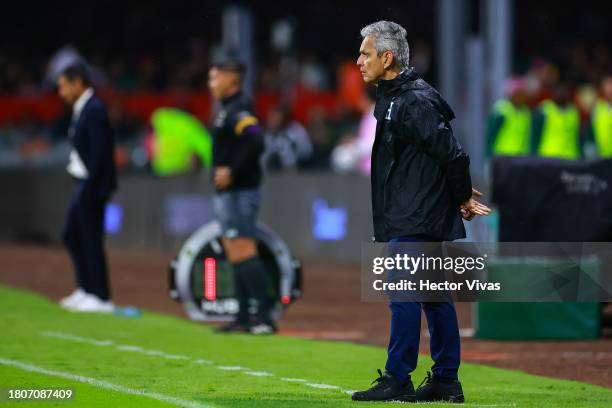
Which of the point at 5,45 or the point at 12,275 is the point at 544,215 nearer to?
the point at 12,275

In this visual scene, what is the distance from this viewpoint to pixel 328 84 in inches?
1337

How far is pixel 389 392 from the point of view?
8.54 meters

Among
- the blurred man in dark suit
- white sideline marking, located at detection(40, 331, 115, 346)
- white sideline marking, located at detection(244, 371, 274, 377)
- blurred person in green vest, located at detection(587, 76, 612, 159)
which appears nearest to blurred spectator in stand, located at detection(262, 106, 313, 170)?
blurred person in green vest, located at detection(587, 76, 612, 159)

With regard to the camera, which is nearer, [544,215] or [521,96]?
[544,215]

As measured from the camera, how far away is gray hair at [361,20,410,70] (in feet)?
28.2

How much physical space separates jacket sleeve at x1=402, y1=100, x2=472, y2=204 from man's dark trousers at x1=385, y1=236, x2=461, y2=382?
1.18 ft

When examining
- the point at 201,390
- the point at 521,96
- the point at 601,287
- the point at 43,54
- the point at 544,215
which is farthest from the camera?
the point at 43,54

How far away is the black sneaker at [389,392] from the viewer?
854 cm

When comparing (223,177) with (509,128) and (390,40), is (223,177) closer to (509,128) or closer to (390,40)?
(390,40)

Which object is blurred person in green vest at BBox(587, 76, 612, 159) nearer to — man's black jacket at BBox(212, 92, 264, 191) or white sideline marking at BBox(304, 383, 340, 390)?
man's black jacket at BBox(212, 92, 264, 191)

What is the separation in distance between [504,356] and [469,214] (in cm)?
344

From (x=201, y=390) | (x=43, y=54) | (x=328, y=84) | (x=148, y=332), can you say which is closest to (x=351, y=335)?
(x=148, y=332)

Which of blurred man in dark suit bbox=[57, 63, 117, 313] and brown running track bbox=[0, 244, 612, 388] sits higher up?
blurred man in dark suit bbox=[57, 63, 117, 313]

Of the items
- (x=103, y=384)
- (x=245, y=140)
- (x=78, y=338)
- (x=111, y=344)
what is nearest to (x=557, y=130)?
(x=245, y=140)
